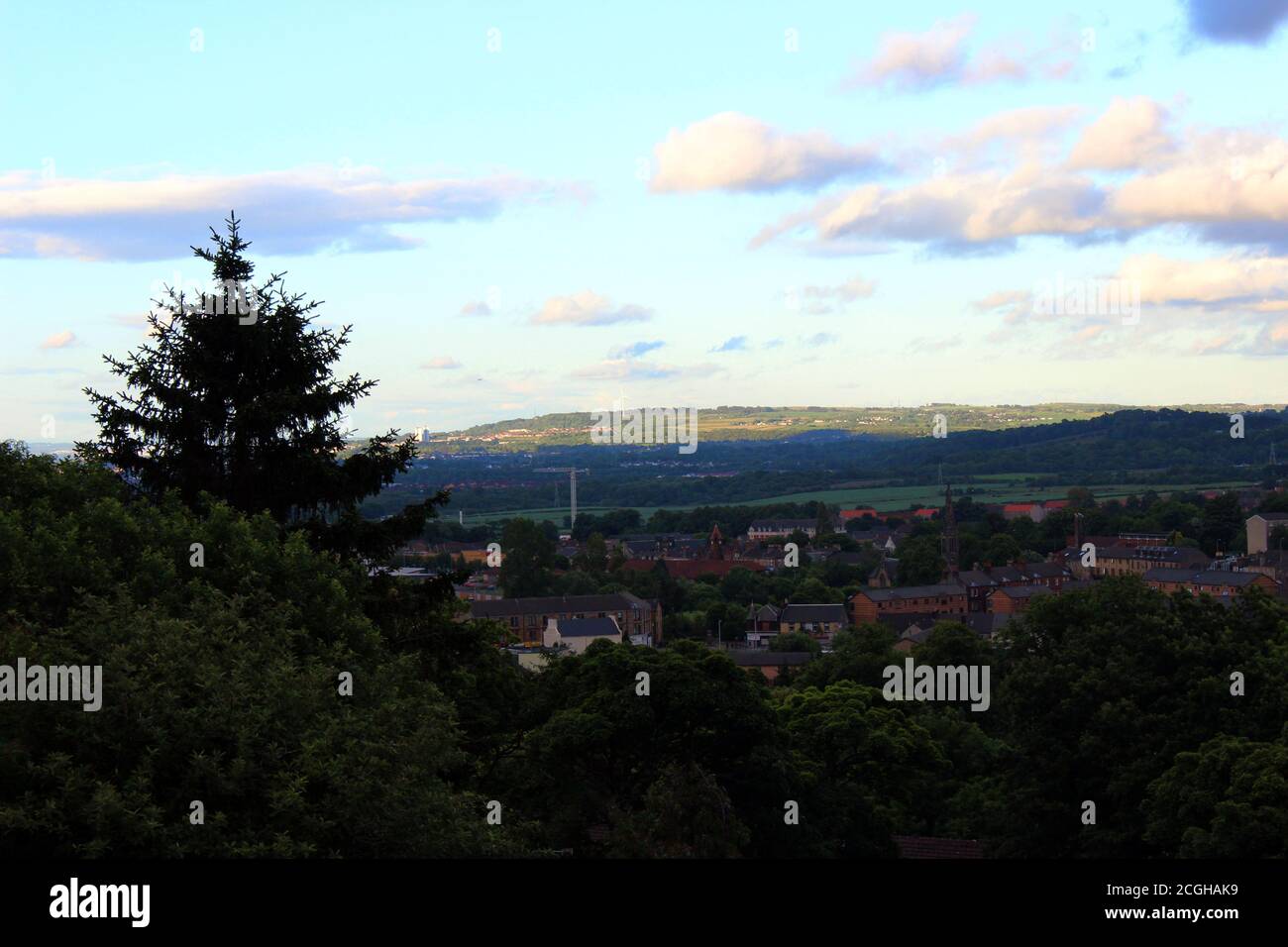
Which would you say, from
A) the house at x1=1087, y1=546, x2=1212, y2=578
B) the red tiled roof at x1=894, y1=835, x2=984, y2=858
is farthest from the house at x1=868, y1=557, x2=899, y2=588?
the red tiled roof at x1=894, y1=835, x2=984, y2=858

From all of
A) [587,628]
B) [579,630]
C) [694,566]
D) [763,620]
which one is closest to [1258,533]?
[694,566]

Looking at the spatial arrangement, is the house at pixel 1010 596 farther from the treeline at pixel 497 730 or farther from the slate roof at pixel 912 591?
the treeline at pixel 497 730

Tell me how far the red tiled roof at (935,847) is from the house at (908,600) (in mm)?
82996

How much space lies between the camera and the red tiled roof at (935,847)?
4438cm

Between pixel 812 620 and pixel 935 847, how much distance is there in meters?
81.9

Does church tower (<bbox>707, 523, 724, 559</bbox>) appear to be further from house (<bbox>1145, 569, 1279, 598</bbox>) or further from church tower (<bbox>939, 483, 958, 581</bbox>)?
house (<bbox>1145, 569, 1279, 598</bbox>)

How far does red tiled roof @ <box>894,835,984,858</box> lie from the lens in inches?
1747

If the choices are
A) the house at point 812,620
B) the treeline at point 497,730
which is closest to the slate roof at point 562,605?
the house at point 812,620

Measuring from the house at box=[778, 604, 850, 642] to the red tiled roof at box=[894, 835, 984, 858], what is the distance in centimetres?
7727

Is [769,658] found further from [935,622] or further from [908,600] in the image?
[908,600]

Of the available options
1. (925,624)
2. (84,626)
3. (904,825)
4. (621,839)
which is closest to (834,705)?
(904,825)

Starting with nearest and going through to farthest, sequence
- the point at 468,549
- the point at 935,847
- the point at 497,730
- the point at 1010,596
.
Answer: the point at 497,730
the point at 935,847
the point at 1010,596
the point at 468,549

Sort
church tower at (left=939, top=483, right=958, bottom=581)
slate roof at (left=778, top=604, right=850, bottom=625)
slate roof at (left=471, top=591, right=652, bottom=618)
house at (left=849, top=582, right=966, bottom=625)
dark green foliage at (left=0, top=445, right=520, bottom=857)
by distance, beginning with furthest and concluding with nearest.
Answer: church tower at (left=939, top=483, right=958, bottom=581) → house at (left=849, top=582, right=966, bottom=625) → slate roof at (left=778, top=604, right=850, bottom=625) → slate roof at (left=471, top=591, right=652, bottom=618) → dark green foliage at (left=0, top=445, right=520, bottom=857)

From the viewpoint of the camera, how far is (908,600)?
457ft
